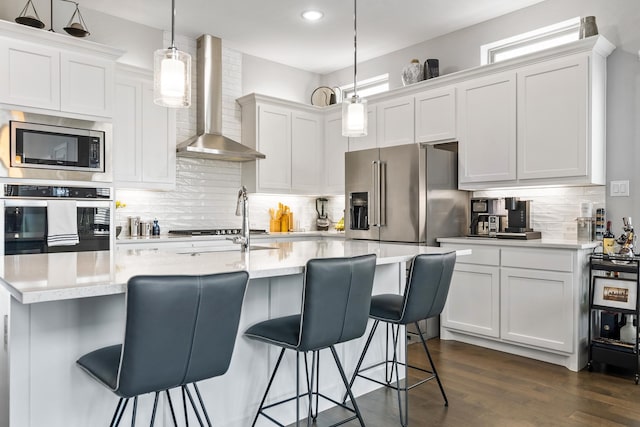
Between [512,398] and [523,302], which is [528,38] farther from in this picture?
[512,398]

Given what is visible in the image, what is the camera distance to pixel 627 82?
360 cm

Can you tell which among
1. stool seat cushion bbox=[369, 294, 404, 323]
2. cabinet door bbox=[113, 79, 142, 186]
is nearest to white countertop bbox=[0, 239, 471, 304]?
stool seat cushion bbox=[369, 294, 404, 323]

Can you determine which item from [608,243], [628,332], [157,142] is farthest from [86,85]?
[628,332]

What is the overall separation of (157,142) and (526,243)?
10.8ft

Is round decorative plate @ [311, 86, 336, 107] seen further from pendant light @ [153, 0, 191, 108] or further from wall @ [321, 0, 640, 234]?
pendant light @ [153, 0, 191, 108]

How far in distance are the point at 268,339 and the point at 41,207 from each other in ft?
7.56

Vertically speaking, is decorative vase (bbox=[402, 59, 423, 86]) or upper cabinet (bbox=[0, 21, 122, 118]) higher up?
decorative vase (bbox=[402, 59, 423, 86])

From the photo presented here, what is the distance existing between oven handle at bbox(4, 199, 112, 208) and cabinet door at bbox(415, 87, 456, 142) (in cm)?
288

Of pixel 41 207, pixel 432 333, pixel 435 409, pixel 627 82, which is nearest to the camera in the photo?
pixel 435 409

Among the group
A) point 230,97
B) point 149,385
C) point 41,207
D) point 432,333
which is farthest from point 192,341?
point 230,97

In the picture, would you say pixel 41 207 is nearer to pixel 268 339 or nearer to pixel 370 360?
pixel 268 339

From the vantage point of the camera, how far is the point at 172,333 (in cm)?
145

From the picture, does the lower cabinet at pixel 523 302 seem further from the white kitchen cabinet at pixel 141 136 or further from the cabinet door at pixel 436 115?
the white kitchen cabinet at pixel 141 136

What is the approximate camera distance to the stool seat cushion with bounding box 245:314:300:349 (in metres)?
1.96
